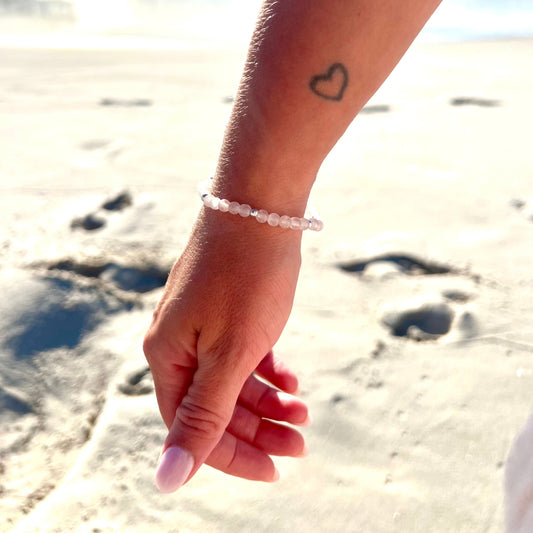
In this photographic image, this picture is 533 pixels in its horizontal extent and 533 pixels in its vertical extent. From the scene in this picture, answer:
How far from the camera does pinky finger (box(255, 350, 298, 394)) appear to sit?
131 centimetres

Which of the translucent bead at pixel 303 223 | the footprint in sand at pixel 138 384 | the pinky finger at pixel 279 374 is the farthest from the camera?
the footprint in sand at pixel 138 384

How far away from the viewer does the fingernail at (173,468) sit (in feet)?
2.98

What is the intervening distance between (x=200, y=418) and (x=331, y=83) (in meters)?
0.53

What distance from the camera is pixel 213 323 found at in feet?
3.12

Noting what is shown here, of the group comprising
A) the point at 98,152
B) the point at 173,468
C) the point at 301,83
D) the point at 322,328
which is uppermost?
the point at 301,83

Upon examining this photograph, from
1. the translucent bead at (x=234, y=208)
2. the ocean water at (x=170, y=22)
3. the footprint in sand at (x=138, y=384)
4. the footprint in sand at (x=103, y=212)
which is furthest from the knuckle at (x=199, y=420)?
the ocean water at (x=170, y=22)

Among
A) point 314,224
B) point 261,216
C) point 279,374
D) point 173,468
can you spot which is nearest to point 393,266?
point 279,374

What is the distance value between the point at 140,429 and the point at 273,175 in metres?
0.83

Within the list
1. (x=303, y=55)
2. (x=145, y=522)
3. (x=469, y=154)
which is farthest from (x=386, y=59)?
(x=469, y=154)

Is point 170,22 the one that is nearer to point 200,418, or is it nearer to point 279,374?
point 279,374

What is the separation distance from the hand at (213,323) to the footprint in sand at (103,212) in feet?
4.87

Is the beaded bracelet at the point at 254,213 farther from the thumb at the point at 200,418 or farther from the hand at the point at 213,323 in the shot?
the thumb at the point at 200,418

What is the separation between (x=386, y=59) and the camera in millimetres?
965

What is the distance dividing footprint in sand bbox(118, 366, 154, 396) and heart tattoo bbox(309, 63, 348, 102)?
3.22 feet
